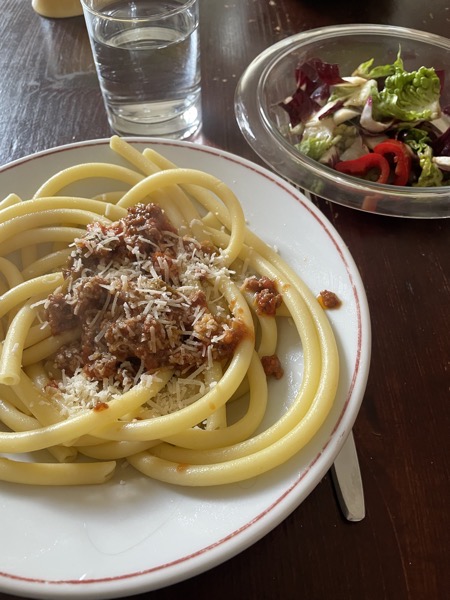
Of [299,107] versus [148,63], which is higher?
[148,63]

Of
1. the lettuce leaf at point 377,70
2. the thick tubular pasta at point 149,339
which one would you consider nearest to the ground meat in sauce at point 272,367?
the thick tubular pasta at point 149,339

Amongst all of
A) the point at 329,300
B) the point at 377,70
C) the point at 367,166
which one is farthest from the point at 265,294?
the point at 377,70

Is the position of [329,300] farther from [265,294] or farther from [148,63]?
[148,63]

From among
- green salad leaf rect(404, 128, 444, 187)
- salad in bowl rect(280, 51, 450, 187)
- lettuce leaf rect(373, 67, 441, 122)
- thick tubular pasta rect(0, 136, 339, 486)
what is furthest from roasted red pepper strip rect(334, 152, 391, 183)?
thick tubular pasta rect(0, 136, 339, 486)

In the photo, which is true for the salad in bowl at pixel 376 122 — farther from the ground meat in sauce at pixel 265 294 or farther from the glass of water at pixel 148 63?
the ground meat in sauce at pixel 265 294

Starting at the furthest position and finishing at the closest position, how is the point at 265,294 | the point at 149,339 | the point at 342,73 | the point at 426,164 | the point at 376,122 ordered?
1. the point at 342,73
2. the point at 376,122
3. the point at 426,164
4. the point at 265,294
5. the point at 149,339

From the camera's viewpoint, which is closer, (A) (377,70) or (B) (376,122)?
(B) (376,122)
